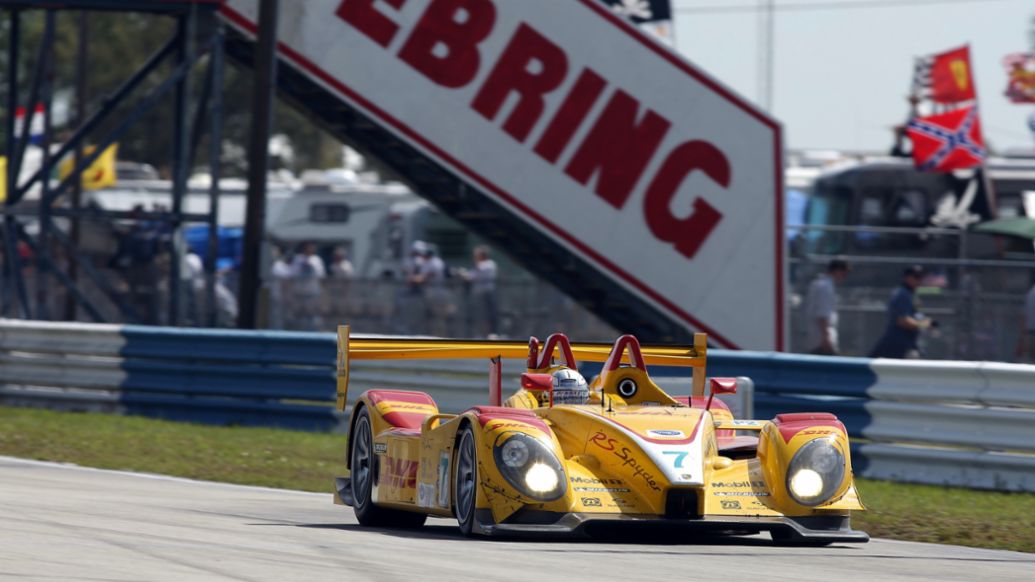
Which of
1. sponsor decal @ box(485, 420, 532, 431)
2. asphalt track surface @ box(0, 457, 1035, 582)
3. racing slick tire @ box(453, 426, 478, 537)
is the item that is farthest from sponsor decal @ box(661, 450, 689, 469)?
racing slick tire @ box(453, 426, 478, 537)

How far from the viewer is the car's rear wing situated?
32.3 feet

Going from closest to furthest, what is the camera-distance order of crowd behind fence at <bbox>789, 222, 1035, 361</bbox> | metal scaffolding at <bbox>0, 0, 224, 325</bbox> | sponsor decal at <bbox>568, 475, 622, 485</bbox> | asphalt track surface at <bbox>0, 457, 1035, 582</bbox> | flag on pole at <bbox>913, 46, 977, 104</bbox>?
1. asphalt track surface at <bbox>0, 457, 1035, 582</bbox>
2. sponsor decal at <bbox>568, 475, 622, 485</bbox>
3. crowd behind fence at <bbox>789, 222, 1035, 361</bbox>
4. metal scaffolding at <bbox>0, 0, 224, 325</bbox>
5. flag on pole at <bbox>913, 46, 977, 104</bbox>

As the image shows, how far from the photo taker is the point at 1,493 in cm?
1045

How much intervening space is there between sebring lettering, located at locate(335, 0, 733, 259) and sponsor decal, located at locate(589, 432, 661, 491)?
11430 mm

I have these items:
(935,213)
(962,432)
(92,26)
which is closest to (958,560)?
(962,432)

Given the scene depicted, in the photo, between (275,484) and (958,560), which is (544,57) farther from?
(958,560)

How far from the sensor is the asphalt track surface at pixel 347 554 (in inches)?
281

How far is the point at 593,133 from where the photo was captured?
19844mm

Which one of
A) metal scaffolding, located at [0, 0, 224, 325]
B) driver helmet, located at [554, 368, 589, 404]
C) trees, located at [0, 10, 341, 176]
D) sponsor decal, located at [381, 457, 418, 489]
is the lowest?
sponsor decal, located at [381, 457, 418, 489]

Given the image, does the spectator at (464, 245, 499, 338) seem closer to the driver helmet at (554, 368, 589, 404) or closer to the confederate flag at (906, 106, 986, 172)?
the confederate flag at (906, 106, 986, 172)

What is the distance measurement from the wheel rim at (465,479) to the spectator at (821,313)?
12.3 meters

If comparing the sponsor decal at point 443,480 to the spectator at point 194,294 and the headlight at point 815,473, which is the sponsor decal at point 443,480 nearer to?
the headlight at point 815,473

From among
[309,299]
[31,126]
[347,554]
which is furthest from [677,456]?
[309,299]

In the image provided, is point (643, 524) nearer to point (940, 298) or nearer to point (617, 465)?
point (617, 465)
